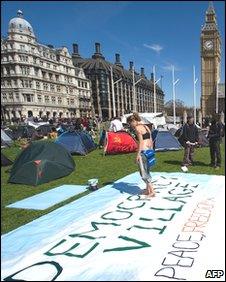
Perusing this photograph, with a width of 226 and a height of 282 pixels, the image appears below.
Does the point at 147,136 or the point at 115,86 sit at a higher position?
the point at 115,86

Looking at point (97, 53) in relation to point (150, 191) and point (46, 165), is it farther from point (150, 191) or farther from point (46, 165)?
point (46, 165)

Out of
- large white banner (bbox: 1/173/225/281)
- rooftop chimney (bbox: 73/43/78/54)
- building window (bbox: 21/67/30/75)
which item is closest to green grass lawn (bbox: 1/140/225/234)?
large white banner (bbox: 1/173/225/281)

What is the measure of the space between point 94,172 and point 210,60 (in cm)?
709

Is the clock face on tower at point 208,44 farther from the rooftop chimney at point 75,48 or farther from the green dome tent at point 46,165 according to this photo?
the green dome tent at point 46,165

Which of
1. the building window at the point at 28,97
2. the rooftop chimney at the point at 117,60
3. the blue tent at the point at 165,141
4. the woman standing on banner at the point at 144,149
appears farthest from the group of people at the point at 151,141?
the blue tent at the point at 165,141

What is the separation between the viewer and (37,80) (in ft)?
7.95

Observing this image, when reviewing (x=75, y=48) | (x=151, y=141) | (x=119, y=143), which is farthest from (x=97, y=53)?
(x=119, y=143)

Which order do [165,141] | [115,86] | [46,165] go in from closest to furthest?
[115,86] < [46,165] < [165,141]

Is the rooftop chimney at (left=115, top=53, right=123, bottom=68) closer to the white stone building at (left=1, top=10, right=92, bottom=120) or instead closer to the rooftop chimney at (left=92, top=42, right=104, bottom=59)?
the rooftop chimney at (left=92, top=42, right=104, bottom=59)

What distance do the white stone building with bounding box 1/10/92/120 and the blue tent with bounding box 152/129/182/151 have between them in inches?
407

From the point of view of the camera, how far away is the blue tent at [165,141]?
13.1 m

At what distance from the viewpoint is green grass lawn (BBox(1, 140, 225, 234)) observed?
521 cm

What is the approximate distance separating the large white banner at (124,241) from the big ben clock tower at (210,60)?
150 centimetres

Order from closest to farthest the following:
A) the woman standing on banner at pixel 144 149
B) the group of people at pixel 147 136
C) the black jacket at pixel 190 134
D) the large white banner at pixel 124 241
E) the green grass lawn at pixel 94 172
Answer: the large white banner at pixel 124 241
the group of people at pixel 147 136
the green grass lawn at pixel 94 172
the woman standing on banner at pixel 144 149
the black jacket at pixel 190 134
